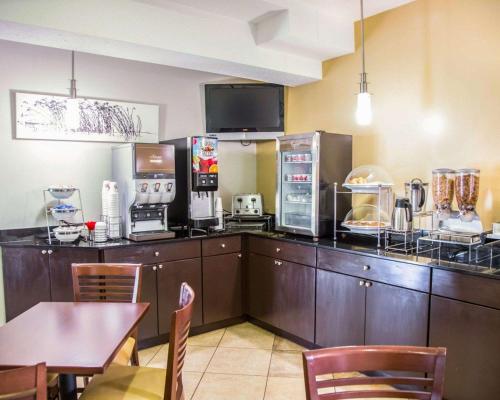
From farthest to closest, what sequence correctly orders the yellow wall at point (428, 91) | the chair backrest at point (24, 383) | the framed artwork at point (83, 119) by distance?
the framed artwork at point (83, 119) < the yellow wall at point (428, 91) < the chair backrest at point (24, 383)

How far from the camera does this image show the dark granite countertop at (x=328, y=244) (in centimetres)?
229

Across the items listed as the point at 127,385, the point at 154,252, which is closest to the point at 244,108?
the point at 154,252

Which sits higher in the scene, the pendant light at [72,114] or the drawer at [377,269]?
the pendant light at [72,114]

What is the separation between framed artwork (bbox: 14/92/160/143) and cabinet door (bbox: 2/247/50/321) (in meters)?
1.00

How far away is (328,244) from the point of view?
310cm

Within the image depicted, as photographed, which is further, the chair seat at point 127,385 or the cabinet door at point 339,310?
the cabinet door at point 339,310

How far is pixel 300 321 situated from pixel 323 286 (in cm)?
42

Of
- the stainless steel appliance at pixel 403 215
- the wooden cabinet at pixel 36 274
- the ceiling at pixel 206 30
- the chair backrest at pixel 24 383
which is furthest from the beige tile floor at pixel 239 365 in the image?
the ceiling at pixel 206 30

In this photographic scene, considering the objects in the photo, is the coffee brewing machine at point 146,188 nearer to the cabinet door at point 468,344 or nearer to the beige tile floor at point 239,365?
the beige tile floor at point 239,365

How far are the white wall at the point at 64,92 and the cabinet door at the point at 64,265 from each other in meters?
0.60

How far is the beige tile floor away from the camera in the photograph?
2.68 meters

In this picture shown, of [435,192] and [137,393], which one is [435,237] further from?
[137,393]

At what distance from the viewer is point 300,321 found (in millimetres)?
3297

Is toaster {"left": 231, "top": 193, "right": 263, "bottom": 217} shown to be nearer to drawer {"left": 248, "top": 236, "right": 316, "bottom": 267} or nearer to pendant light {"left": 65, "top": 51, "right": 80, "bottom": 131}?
drawer {"left": 248, "top": 236, "right": 316, "bottom": 267}
